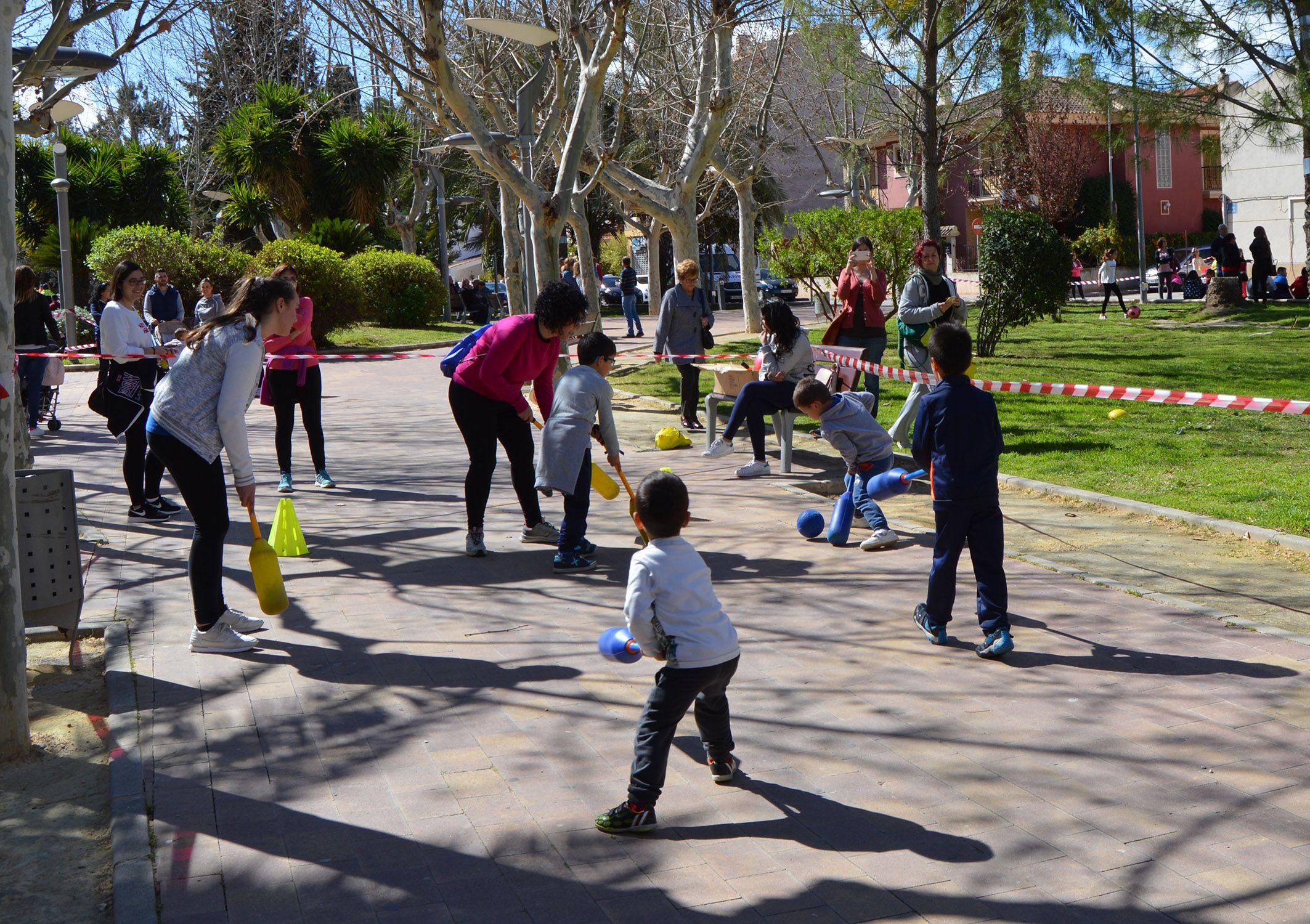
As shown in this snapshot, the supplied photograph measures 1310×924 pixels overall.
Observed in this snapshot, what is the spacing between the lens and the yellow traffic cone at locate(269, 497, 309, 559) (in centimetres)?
769

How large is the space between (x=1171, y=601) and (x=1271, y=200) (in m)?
39.8

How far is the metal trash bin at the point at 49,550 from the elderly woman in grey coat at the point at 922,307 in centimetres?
655

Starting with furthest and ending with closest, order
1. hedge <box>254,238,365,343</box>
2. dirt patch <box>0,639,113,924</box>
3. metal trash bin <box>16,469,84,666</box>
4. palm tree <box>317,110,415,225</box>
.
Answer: palm tree <box>317,110,415,225</box>
hedge <box>254,238,365,343</box>
metal trash bin <box>16,469,84,666</box>
dirt patch <box>0,639,113,924</box>

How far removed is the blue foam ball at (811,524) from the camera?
7828 millimetres

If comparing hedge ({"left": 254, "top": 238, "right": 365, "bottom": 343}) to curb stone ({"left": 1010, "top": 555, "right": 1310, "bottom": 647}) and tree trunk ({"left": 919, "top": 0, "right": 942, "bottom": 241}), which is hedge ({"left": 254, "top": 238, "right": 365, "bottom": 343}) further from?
curb stone ({"left": 1010, "top": 555, "right": 1310, "bottom": 647})

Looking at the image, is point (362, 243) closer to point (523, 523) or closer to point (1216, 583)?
point (523, 523)

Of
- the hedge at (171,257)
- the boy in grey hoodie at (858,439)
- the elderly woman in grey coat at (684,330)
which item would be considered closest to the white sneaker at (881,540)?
the boy in grey hoodie at (858,439)

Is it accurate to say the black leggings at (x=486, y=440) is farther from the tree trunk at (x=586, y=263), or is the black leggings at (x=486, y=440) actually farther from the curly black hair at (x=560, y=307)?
the tree trunk at (x=586, y=263)

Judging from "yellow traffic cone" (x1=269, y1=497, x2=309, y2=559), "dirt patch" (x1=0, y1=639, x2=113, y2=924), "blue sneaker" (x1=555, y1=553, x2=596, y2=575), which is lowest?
"dirt patch" (x1=0, y1=639, x2=113, y2=924)

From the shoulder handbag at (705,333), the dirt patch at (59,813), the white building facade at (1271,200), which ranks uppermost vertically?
the white building facade at (1271,200)

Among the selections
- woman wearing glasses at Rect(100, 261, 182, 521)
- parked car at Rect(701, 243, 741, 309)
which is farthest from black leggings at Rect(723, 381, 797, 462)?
parked car at Rect(701, 243, 741, 309)

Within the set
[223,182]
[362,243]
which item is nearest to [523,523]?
[362,243]

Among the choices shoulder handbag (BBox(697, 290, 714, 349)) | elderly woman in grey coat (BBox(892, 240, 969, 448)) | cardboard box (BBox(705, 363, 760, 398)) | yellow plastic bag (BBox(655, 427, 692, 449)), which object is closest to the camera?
elderly woman in grey coat (BBox(892, 240, 969, 448))

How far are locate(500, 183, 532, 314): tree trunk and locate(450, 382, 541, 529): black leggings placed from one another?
15740 millimetres
